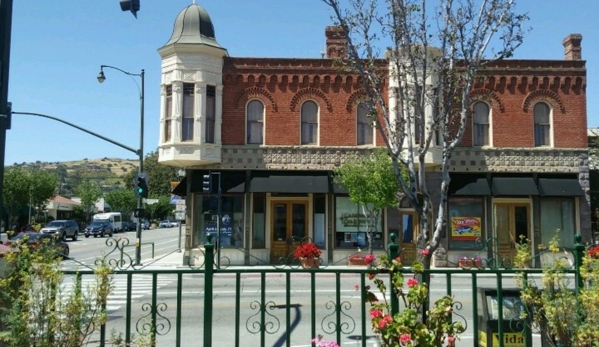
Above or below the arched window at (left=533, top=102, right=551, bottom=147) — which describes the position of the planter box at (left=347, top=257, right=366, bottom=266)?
below

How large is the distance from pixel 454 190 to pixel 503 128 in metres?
3.66

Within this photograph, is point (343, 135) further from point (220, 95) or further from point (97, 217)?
point (97, 217)

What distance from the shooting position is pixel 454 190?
24359 millimetres

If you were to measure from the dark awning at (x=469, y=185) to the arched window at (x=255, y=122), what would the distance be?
849cm

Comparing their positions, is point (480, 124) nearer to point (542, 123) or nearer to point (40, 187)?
point (542, 123)

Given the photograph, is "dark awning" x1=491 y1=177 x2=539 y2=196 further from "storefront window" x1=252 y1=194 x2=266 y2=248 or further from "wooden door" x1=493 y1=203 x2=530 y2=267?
"storefront window" x1=252 y1=194 x2=266 y2=248

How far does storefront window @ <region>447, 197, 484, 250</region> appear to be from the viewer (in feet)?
81.1

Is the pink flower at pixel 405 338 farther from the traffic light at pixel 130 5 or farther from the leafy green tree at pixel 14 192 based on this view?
the leafy green tree at pixel 14 192

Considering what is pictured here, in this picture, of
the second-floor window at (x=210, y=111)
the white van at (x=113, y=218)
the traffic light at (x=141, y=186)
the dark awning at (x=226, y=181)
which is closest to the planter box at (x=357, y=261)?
the dark awning at (x=226, y=181)

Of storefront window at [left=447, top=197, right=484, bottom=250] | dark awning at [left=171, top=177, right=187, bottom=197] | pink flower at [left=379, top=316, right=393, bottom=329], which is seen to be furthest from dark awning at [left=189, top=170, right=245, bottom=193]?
pink flower at [left=379, top=316, right=393, bottom=329]

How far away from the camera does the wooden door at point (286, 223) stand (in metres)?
24.8

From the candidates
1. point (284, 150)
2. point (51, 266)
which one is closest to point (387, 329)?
point (51, 266)

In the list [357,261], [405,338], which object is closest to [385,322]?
[405,338]

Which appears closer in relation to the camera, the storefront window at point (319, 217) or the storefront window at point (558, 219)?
the storefront window at point (558, 219)
